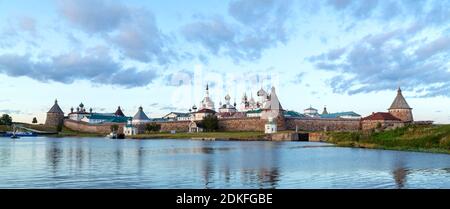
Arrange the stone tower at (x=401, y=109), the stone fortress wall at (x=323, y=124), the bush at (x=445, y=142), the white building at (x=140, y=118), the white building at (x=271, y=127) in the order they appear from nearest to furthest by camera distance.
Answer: the bush at (x=445, y=142) → the white building at (x=271, y=127) → the stone tower at (x=401, y=109) → the stone fortress wall at (x=323, y=124) → the white building at (x=140, y=118)

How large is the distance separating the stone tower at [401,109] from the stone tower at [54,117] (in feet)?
211

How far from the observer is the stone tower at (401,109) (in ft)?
252

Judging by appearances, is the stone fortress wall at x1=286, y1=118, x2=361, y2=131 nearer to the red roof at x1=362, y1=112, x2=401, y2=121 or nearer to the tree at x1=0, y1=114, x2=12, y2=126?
the red roof at x1=362, y1=112, x2=401, y2=121

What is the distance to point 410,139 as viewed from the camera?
30.7 meters

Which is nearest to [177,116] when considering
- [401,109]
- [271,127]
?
[271,127]

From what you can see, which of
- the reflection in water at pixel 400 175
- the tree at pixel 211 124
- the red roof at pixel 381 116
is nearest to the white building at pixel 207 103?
the tree at pixel 211 124

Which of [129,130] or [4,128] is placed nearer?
[129,130]

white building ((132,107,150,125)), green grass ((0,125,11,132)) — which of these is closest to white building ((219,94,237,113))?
white building ((132,107,150,125))

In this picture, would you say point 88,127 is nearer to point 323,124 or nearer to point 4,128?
point 4,128

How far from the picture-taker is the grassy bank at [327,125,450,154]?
2752 cm

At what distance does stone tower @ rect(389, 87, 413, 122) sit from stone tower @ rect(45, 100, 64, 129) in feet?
211

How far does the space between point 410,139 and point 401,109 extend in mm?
49728

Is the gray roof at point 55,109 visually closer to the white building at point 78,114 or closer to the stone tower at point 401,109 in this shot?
the white building at point 78,114
